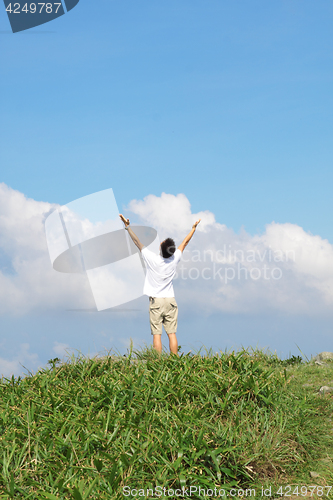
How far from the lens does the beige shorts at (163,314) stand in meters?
8.31

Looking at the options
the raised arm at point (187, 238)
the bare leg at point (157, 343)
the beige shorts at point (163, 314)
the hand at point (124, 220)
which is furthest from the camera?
the raised arm at point (187, 238)

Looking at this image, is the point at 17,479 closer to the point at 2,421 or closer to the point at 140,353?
the point at 2,421

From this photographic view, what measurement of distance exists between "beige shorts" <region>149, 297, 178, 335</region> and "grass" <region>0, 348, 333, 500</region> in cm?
153

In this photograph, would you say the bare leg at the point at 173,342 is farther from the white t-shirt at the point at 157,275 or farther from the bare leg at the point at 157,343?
the white t-shirt at the point at 157,275

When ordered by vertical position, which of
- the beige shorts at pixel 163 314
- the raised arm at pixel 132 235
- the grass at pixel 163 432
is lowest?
the grass at pixel 163 432

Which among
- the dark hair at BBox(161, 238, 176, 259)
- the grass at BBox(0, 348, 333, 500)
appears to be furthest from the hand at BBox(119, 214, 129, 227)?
the grass at BBox(0, 348, 333, 500)

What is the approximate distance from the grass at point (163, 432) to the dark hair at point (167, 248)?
230cm

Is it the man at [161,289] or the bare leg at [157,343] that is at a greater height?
the man at [161,289]

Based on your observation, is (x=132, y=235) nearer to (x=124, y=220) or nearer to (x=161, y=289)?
(x=124, y=220)

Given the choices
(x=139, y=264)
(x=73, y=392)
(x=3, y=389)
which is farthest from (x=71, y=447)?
(x=139, y=264)

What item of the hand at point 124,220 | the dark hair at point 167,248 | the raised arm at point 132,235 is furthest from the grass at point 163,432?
the hand at point 124,220

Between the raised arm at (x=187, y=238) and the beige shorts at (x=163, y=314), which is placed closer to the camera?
the beige shorts at (x=163, y=314)

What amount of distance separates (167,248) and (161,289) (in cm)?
84

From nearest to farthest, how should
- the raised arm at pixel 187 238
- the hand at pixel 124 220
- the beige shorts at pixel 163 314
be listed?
the beige shorts at pixel 163 314
the hand at pixel 124 220
the raised arm at pixel 187 238
